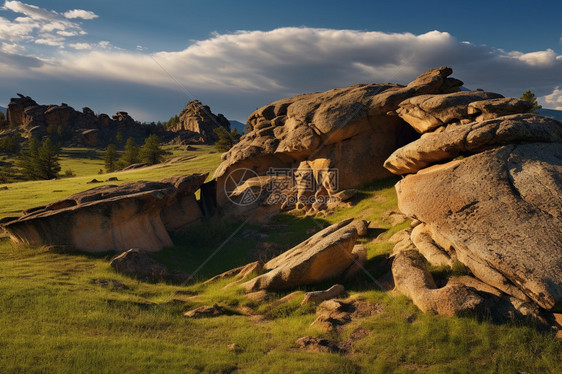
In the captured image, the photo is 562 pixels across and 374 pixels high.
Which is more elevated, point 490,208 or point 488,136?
point 488,136

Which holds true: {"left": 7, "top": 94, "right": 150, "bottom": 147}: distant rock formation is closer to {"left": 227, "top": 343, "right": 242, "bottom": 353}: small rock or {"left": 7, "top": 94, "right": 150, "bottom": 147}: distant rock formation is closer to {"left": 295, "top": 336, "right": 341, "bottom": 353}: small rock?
{"left": 227, "top": 343, "right": 242, "bottom": 353}: small rock

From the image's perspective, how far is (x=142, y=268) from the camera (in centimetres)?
1831

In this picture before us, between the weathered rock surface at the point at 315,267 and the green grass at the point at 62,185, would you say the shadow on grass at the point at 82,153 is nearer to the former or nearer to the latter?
the green grass at the point at 62,185

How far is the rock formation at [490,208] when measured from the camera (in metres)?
10.8

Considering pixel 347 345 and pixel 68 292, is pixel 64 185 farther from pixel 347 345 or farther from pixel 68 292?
pixel 347 345

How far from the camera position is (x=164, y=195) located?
961 inches

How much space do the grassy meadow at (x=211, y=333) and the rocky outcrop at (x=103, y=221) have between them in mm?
3216

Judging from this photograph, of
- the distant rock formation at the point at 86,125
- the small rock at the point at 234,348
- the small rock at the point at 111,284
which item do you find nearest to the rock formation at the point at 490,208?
the small rock at the point at 234,348

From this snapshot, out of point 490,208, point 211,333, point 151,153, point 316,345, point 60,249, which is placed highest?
point 151,153

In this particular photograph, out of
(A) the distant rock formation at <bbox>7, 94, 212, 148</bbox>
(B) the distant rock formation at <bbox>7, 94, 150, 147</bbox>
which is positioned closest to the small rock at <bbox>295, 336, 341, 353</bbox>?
(A) the distant rock formation at <bbox>7, 94, 212, 148</bbox>

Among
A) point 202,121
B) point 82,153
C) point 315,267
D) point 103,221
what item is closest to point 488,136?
point 315,267

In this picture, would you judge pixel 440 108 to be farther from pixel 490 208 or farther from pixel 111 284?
pixel 111 284

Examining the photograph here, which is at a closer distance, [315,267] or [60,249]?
[315,267]

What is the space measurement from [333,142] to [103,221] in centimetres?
1766
